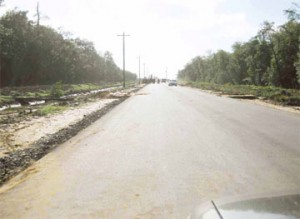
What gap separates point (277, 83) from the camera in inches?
2372

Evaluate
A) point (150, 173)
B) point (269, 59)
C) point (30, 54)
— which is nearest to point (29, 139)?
point (150, 173)

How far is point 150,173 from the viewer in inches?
279

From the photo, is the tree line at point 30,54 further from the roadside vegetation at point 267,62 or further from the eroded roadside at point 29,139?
the eroded roadside at point 29,139

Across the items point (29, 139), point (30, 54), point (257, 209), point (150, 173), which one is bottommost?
point (29, 139)

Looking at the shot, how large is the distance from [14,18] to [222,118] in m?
51.9

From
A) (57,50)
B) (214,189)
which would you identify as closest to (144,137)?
(214,189)

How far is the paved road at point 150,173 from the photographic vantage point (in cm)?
532

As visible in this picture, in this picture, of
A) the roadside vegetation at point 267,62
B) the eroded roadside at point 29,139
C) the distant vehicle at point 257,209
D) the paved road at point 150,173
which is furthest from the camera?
the roadside vegetation at point 267,62

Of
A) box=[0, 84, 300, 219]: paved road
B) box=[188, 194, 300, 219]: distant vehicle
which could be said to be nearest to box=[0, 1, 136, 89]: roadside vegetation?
box=[0, 84, 300, 219]: paved road

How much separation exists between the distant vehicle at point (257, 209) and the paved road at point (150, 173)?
2.00 meters

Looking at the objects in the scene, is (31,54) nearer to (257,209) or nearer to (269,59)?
(269,59)

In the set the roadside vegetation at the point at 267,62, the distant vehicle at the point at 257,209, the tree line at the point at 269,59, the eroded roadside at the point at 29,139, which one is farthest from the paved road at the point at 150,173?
the tree line at the point at 269,59

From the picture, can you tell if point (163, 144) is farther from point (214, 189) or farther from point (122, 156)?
point (214, 189)

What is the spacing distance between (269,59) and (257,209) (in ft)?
231
